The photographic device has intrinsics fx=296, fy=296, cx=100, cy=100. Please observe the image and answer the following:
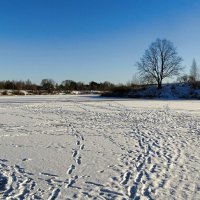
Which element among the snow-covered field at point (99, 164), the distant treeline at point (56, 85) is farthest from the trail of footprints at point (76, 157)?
the distant treeline at point (56, 85)

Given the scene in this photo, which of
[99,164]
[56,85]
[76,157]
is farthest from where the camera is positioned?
[56,85]

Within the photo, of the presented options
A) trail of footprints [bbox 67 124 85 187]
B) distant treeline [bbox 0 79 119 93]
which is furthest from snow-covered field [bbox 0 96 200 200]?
distant treeline [bbox 0 79 119 93]

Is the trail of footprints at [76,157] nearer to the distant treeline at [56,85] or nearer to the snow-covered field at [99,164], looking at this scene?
the snow-covered field at [99,164]

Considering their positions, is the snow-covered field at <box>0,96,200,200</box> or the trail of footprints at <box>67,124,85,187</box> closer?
the snow-covered field at <box>0,96,200,200</box>

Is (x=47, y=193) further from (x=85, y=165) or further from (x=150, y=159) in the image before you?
(x=150, y=159)

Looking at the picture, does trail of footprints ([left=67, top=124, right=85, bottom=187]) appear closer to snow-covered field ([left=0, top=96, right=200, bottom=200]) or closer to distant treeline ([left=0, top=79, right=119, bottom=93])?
snow-covered field ([left=0, top=96, right=200, bottom=200])

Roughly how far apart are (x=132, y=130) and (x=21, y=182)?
8607 mm

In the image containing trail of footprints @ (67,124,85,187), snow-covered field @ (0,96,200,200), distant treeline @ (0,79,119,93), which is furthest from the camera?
distant treeline @ (0,79,119,93)

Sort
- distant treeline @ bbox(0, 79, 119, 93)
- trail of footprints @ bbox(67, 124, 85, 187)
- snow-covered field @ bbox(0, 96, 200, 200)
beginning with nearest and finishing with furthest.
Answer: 1. snow-covered field @ bbox(0, 96, 200, 200)
2. trail of footprints @ bbox(67, 124, 85, 187)
3. distant treeline @ bbox(0, 79, 119, 93)

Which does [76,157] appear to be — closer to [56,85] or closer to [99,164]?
[99,164]

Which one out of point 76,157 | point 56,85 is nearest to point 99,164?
point 76,157

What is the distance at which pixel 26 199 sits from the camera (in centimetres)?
576

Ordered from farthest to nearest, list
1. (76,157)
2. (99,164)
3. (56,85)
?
(56,85)
(76,157)
(99,164)

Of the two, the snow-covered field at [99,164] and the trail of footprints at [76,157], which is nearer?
A: the snow-covered field at [99,164]
